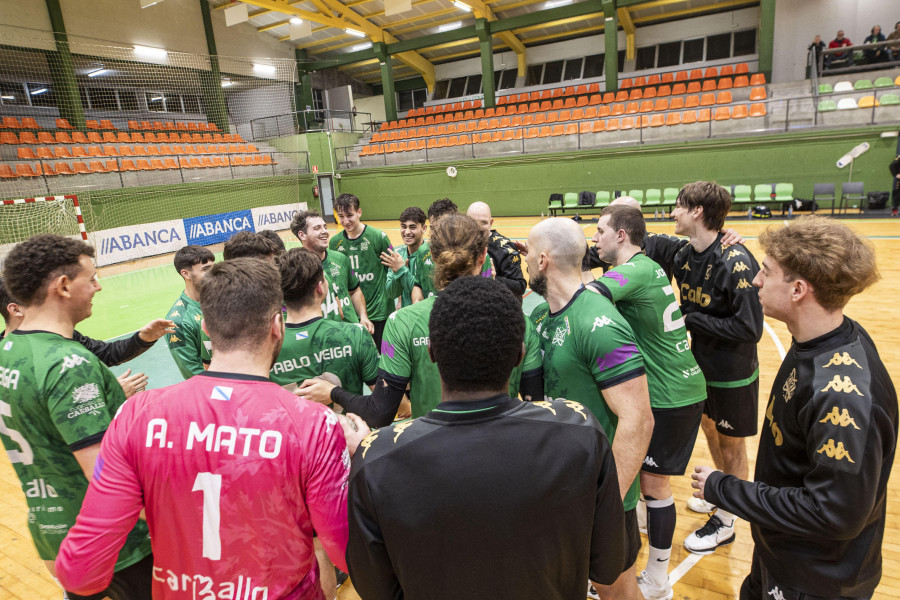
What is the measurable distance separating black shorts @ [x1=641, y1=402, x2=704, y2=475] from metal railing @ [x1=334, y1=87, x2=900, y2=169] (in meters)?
18.0

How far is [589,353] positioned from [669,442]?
1.19 metres

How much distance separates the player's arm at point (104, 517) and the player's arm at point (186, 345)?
263cm

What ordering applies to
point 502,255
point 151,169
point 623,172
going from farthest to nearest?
1. point 151,169
2. point 623,172
3. point 502,255

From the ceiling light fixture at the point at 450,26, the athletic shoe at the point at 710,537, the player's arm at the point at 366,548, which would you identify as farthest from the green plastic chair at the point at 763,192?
the player's arm at the point at 366,548

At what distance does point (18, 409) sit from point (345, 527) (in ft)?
5.13

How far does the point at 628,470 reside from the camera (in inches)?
93.2

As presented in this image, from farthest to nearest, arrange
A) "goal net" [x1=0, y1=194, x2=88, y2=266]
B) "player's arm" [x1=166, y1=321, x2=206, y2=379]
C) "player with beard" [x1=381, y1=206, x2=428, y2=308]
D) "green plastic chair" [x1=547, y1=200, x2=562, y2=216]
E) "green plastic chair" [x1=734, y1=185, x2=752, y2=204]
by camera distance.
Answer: "green plastic chair" [x1=547, y1=200, x2=562, y2=216] < "green plastic chair" [x1=734, y1=185, x2=752, y2=204] < "goal net" [x1=0, y1=194, x2=88, y2=266] < "player with beard" [x1=381, y1=206, x2=428, y2=308] < "player's arm" [x1=166, y1=321, x2=206, y2=379]

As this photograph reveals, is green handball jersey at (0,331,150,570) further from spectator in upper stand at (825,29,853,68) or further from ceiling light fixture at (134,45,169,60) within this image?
ceiling light fixture at (134,45,169,60)

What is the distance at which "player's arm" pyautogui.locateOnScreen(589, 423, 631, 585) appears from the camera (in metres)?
1.47

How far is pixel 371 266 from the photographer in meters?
6.47

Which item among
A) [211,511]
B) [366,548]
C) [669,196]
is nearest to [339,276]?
[211,511]

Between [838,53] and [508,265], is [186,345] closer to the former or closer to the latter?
[508,265]

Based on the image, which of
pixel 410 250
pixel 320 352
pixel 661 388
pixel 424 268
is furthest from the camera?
pixel 410 250

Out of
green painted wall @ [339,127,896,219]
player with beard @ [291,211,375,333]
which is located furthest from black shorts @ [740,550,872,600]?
green painted wall @ [339,127,896,219]
